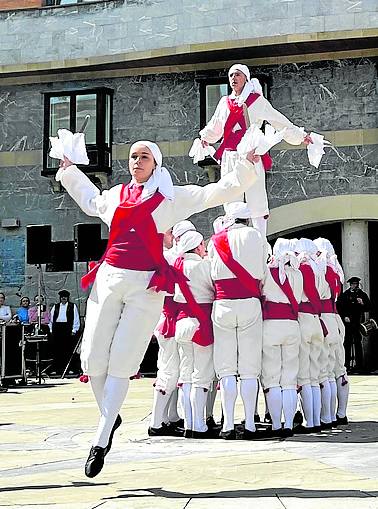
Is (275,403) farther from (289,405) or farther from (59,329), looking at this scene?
(59,329)

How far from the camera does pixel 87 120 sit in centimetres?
2191

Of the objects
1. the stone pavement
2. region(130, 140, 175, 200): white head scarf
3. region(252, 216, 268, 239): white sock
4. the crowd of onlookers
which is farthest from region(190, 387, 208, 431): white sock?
the crowd of onlookers

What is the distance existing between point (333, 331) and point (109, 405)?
153 inches

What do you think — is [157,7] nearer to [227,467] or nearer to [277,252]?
[277,252]

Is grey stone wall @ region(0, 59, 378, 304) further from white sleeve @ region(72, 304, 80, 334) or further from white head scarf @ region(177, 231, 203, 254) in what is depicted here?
white head scarf @ region(177, 231, 203, 254)

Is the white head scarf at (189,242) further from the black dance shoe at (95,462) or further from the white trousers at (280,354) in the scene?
the black dance shoe at (95,462)

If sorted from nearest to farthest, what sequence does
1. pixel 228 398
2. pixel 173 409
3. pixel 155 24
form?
pixel 228 398 → pixel 173 409 → pixel 155 24

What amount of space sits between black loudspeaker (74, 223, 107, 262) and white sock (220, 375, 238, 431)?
939 cm

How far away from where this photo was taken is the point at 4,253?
2258 cm

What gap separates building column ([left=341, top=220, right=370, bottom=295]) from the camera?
20.1 meters

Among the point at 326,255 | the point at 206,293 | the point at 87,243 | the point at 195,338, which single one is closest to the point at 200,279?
the point at 206,293

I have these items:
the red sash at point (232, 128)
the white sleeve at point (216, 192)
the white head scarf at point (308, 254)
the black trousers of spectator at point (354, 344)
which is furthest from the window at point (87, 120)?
the white sleeve at point (216, 192)

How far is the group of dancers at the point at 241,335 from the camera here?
330 inches

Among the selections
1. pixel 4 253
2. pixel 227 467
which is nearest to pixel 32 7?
pixel 4 253
